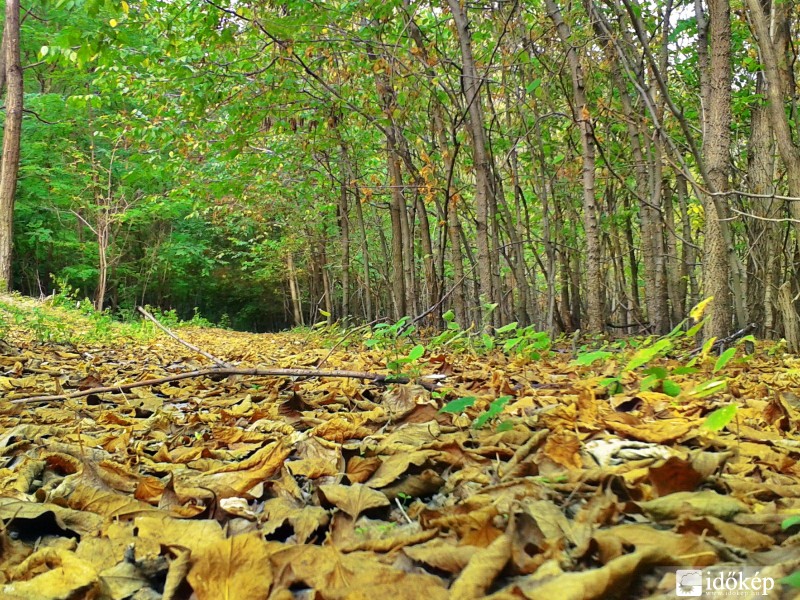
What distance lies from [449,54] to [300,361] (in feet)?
17.1

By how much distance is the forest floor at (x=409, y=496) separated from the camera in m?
0.75

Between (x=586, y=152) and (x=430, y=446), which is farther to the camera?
(x=586, y=152)

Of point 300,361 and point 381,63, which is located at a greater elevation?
point 381,63

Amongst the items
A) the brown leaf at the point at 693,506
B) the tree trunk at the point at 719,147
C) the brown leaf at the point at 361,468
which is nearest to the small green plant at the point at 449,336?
the tree trunk at the point at 719,147

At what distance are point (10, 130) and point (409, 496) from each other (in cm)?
1382

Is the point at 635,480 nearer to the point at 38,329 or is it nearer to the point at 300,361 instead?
the point at 300,361

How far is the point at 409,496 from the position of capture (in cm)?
114

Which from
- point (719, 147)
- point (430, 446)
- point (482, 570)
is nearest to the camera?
point (482, 570)

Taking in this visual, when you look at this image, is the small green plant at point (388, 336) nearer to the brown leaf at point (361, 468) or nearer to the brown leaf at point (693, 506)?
the brown leaf at point (361, 468)

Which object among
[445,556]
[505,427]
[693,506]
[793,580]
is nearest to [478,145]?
[505,427]

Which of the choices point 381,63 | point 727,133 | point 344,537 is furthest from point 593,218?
point 344,537

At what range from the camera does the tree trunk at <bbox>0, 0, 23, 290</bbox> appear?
1162 centimetres

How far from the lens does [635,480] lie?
1040mm

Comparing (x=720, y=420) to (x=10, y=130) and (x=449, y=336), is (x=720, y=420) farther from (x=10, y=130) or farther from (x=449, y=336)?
(x=10, y=130)
